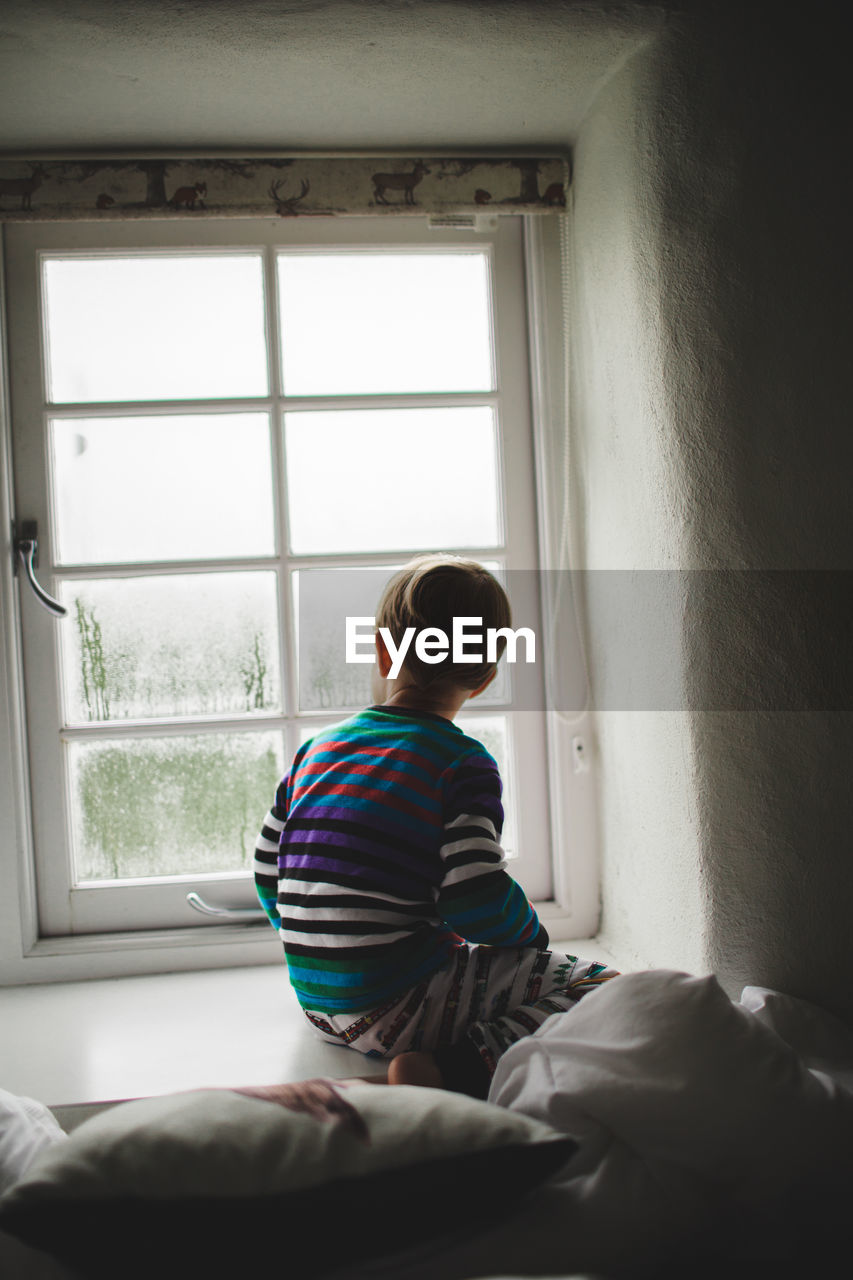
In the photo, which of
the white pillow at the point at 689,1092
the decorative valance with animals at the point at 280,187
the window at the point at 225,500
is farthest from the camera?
the window at the point at 225,500

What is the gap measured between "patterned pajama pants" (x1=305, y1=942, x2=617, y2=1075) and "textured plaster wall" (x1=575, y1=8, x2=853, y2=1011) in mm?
234

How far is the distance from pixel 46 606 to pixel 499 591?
792 mm

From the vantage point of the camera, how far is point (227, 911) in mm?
1574

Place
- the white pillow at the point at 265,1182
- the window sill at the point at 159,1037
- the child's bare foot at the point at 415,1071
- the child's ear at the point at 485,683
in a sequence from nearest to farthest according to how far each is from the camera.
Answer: the white pillow at the point at 265,1182, the child's bare foot at the point at 415,1071, the window sill at the point at 159,1037, the child's ear at the point at 485,683

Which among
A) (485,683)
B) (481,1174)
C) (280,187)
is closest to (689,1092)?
(481,1174)

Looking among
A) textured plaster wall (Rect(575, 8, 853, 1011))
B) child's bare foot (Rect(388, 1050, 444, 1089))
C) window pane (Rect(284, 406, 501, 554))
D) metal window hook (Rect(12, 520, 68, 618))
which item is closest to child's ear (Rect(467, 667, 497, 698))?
textured plaster wall (Rect(575, 8, 853, 1011))

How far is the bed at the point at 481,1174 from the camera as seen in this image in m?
0.73

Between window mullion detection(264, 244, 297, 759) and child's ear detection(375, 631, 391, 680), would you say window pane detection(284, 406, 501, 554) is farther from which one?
child's ear detection(375, 631, 391, 680)

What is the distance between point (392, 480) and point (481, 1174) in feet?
3.84

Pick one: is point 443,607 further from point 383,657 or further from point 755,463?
point 755,463

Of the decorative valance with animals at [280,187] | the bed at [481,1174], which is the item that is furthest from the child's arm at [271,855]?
the decorative valance with animals at [280,187]

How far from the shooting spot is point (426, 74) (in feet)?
4.40

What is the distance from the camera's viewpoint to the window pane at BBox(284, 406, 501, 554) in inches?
64.4

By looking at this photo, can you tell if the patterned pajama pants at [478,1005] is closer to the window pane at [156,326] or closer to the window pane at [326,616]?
the window pane at [326,616]
